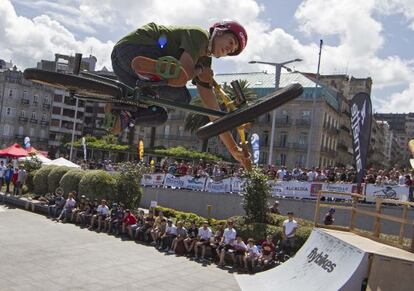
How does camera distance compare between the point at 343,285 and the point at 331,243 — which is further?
the point at 331,243

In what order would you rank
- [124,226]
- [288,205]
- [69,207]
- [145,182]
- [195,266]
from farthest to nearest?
1. [145,182]
2. [288,205]
3. [69,207]
4. [124,226]
5. [195,266]

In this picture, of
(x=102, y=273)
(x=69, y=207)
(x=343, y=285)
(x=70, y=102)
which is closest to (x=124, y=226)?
(x=69, y=207)

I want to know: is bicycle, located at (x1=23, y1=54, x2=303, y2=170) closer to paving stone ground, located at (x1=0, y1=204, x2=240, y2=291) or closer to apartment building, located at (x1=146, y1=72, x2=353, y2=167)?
paving stone ground, located at (x1=0, y1=204, x2=240, y2=291)

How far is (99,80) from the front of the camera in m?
4.90

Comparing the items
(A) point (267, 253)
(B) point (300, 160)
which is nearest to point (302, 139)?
(B) point (300, 160)

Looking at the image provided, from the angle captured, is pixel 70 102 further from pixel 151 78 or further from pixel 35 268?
pixel 35 268

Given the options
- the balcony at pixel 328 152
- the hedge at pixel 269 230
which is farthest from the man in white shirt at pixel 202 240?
the balcony at pixel 328 152

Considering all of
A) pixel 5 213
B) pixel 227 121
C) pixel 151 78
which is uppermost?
pixel 151 78

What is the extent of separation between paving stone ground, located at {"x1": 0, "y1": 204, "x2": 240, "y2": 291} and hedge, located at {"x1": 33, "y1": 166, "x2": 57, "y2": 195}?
812 cm

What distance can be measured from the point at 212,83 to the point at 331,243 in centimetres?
533

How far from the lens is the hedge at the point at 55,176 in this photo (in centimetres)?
2597

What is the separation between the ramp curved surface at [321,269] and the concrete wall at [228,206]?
9.05m

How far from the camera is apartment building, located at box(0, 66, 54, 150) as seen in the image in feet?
262

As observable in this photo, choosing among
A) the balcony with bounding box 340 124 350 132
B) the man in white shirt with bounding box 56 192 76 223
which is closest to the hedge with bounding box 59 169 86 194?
the man in white shirt with bounding box 56 192 76 223
